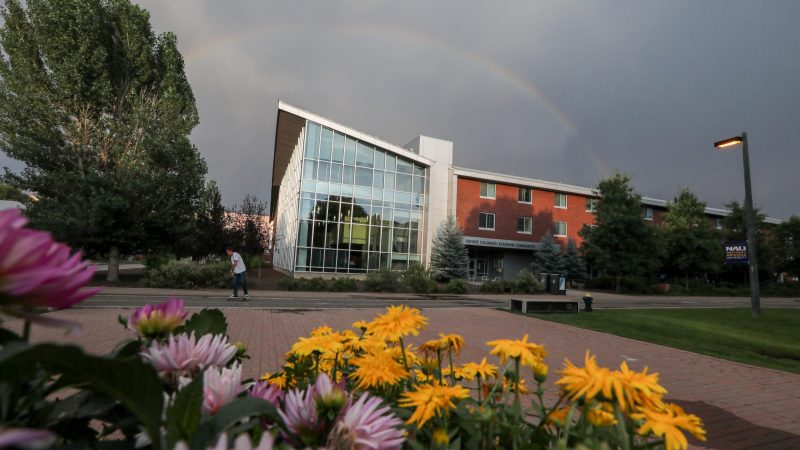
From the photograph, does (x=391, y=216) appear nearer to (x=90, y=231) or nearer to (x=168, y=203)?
(x=168, y=203)

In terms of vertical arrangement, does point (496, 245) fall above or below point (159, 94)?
below

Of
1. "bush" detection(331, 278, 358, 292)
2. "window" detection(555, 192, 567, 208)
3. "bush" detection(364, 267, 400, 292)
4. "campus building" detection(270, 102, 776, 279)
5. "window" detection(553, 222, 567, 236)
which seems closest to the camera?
"bush" detection(331, 278, 358, 292)

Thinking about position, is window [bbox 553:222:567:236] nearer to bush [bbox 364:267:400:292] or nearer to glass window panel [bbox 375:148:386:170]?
glass window panel [bbox 375:148:386:170]

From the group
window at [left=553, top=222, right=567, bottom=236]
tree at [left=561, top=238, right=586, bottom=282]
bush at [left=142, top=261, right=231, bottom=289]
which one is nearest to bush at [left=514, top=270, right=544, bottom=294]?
tree at [left=561, top=238, right=586, bottom=282]

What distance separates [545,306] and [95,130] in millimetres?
23768

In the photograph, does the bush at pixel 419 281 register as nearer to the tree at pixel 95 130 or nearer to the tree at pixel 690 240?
the tree at pixel 95 130

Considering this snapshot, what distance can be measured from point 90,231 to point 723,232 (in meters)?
51.0

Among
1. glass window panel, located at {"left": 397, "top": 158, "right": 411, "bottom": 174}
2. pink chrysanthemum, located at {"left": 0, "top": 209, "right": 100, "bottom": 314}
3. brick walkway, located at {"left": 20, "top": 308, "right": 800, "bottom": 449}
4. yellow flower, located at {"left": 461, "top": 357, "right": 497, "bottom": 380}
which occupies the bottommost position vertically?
brick walkway, located at {"left": 20, "top": 308, "right": 800, "bottom": 449}

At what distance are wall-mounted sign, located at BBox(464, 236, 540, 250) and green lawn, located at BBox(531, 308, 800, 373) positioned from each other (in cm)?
1951

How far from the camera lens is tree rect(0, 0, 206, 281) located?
19.4 metres

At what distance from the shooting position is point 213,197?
1081 inches

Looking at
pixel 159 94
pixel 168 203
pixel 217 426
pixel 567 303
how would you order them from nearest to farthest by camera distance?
pixel 217 426 → pixel 567 303 → pixel 168 203 → pixel 159 94

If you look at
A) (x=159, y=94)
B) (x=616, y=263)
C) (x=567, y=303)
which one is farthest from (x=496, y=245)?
(x=159, y=94)

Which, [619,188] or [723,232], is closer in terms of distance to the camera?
[619,188]
